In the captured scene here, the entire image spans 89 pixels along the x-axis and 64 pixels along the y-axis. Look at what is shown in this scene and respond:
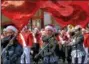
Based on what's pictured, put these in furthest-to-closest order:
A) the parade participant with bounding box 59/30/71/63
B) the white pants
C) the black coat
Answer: the parade participant with bounding box 59/30/71/63
the white pants
the black coat

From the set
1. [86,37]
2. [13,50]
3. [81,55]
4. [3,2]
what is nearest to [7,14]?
[3,2]

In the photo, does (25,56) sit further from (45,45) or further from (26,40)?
(45,45)

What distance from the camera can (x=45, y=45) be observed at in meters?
4.66

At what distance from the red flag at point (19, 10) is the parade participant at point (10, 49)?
0.36 meters

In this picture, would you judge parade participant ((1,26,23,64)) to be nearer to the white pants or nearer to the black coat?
the black coat

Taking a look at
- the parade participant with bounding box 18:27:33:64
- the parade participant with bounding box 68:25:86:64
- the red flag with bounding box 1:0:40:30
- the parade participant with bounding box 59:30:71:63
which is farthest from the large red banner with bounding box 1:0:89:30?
the parade participant with bounding box 59:30:71:63

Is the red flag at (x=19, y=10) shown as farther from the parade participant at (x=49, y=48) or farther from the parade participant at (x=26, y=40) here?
the parade participant at (x=26, y=40)

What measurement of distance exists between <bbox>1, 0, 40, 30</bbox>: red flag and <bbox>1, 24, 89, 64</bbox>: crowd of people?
373mm

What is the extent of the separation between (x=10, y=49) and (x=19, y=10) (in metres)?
0.58

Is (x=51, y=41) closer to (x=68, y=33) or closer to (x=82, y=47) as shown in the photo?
(x=82, y=47)

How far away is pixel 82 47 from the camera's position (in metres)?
5.09

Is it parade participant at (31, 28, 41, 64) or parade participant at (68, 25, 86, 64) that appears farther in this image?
parade participant at (31, 28, 41, 64)

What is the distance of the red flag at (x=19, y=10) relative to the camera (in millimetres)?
4242

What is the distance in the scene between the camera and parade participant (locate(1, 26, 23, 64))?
15.0ft
